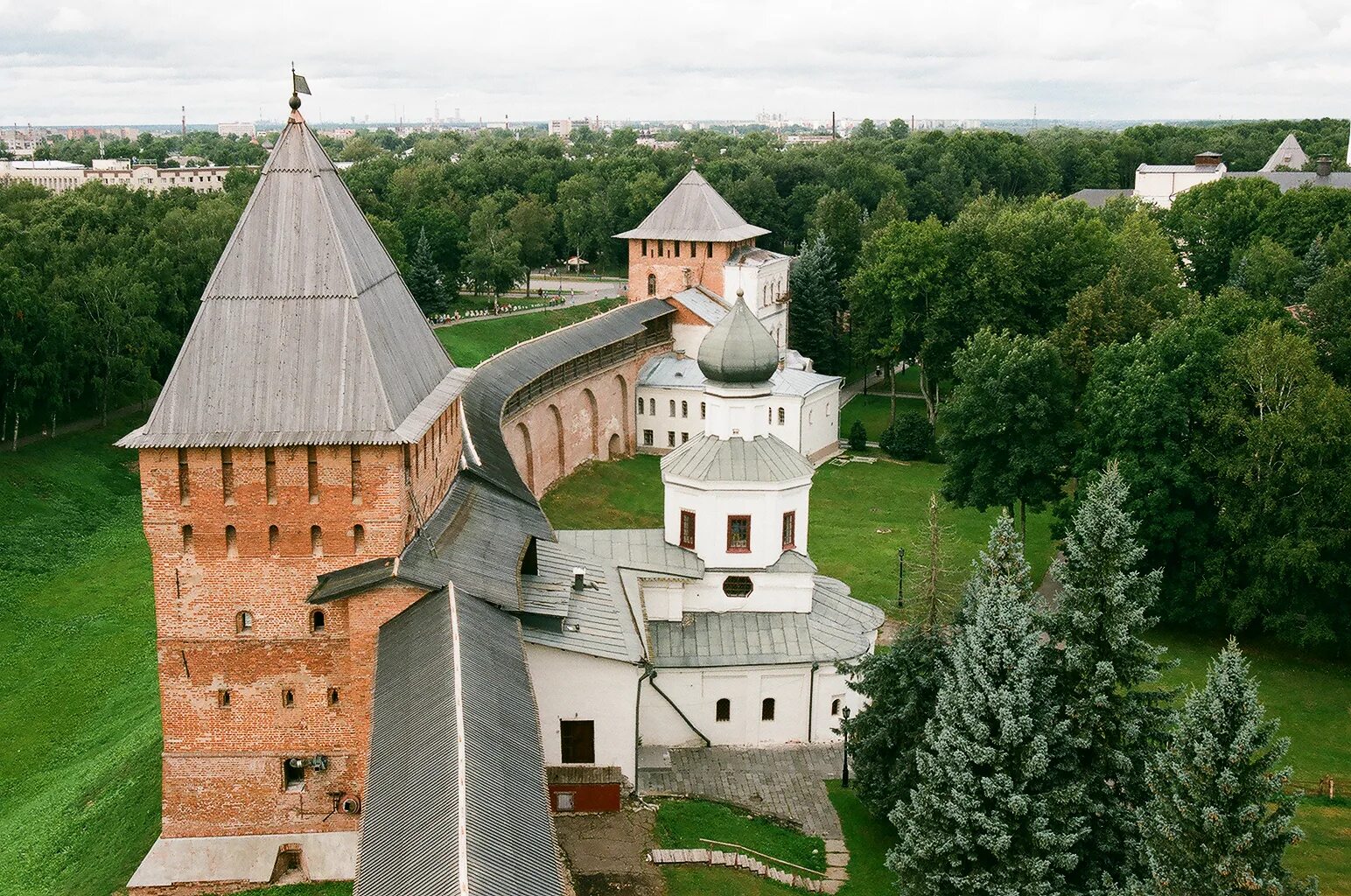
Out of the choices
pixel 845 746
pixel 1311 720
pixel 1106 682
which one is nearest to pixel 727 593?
pixel 845 746

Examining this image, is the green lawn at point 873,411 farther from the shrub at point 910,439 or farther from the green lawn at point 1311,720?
the green lawn at point 1311,720

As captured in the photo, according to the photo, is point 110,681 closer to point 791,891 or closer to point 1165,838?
point 791,891

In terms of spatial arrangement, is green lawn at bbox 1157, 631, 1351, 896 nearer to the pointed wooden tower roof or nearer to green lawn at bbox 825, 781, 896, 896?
green lawn at bbox 825, 781, 896, 896

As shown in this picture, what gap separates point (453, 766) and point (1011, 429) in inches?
1201

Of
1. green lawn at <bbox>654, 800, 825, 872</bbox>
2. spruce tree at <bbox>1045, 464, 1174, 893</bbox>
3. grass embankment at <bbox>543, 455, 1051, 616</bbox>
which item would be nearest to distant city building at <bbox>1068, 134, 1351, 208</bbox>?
grass embankment at <bbox>543, 455, 1051, 616</bbox>

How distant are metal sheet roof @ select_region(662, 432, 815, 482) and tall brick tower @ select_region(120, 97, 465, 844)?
969cm

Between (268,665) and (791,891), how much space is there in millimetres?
11012

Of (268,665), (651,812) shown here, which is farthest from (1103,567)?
(268,665)

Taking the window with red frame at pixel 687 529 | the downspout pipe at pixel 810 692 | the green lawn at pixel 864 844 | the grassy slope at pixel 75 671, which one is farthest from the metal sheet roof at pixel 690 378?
the green lawn at pixel 864 844

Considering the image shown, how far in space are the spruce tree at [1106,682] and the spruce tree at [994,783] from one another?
526mm

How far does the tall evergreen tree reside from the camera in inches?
2872

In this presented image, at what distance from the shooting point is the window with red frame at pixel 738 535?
32.6 m

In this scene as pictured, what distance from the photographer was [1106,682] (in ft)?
76.7

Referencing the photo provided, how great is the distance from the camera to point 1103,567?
2352 centimetres
